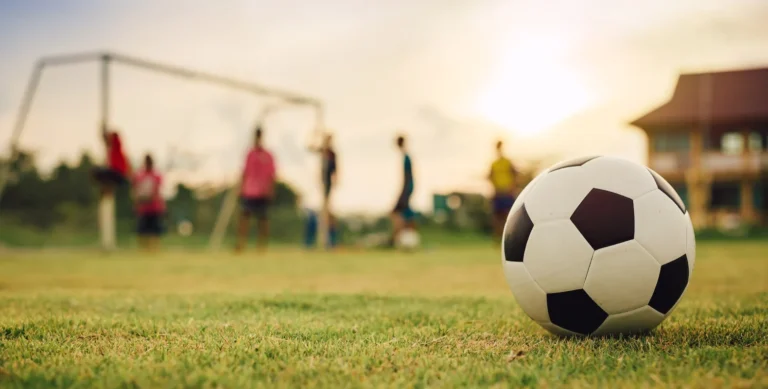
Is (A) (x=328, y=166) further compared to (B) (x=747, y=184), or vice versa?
(B) (x=747, y=184)

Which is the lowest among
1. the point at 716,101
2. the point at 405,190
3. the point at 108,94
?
the point at 405,190

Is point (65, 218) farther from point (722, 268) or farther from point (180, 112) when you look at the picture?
point (722, 268)

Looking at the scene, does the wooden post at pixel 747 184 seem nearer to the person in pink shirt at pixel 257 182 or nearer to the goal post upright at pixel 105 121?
the person in pink shirt at pixel 257 182

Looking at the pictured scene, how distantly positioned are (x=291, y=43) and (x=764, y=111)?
19746 millimetres

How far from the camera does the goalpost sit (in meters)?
13.7

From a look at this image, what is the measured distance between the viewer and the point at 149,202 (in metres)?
13.1

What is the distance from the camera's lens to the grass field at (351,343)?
2.05 meters

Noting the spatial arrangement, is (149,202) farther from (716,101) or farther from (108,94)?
(716,101)

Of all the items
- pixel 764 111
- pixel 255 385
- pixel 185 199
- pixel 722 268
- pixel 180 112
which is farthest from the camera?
pixel 764 111

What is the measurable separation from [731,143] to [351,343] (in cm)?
2749

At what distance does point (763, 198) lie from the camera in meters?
25.3

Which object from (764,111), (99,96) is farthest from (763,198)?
(99,96)

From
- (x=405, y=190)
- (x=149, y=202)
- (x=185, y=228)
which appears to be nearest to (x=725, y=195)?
(x=405, y=190)

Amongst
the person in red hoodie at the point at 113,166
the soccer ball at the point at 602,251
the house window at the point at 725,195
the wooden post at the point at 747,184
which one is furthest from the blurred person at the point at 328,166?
the house window at the point at 725,195
